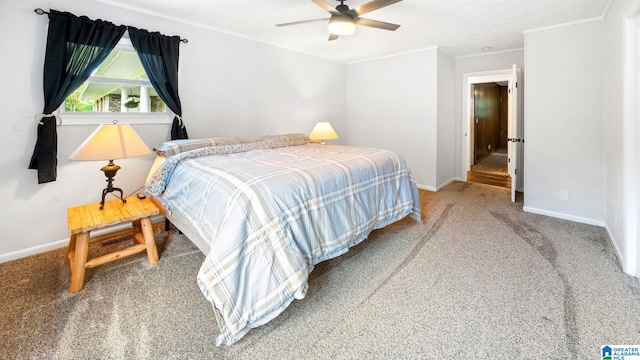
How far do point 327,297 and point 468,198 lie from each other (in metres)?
3.30

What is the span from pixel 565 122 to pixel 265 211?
3762 millimetres

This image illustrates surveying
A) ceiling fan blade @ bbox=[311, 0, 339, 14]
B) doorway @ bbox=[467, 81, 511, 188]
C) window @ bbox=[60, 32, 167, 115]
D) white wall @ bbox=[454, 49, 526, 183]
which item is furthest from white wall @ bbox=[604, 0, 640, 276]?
window @ bbox=[60, 32, 167, 115]

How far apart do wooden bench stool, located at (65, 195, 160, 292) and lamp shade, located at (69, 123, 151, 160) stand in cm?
45

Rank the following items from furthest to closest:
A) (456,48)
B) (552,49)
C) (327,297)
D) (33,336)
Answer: (456,48) → (552,49) → (327,297) → (33,336)

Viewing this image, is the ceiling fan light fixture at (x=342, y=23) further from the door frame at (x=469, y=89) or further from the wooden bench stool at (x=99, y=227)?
the door frame at (x=469, y=89)

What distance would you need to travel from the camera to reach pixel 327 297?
6.42ft

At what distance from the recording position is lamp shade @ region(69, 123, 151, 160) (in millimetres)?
2164

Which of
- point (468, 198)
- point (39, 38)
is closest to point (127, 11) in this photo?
point (39, 38)

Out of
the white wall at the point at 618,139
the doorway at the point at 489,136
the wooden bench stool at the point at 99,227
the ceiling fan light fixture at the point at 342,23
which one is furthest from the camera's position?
the doorway at the point at 489,136

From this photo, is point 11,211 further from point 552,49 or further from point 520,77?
point 520,77

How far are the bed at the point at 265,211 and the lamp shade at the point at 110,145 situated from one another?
0.30 meters

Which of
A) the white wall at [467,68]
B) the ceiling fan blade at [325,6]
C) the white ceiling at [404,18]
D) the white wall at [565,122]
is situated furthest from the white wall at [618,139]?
the ceiling fan blade at [325,6]

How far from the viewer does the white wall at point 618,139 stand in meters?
2.14

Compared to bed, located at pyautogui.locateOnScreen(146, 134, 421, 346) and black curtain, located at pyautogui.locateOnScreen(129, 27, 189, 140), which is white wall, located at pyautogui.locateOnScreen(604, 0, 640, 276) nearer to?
bed, located at pyautogui.locateOnScreen(146, 134, 421, 346)
